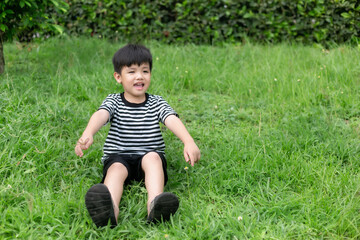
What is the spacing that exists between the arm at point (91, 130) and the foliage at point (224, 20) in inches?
148

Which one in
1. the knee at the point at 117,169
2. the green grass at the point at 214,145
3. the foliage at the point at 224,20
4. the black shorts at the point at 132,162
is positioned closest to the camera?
the green grass at the point at 214,145

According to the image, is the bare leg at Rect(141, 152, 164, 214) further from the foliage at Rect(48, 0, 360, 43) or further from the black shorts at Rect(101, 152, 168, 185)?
the foliage at Rect(48, 0, 360, 43)

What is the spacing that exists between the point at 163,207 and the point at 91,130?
26.9 inches

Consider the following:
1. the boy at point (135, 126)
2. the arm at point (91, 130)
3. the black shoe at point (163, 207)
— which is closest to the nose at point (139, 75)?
the boy at point (135, 126)

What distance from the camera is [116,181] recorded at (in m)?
2.39

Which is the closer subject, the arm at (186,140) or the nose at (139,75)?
the arm at (186,140)

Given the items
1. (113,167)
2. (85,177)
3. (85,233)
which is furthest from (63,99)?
(85,233)

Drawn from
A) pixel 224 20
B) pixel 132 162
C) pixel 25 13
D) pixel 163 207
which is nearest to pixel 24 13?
pixel 25 13

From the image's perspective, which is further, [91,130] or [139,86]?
[139,86]

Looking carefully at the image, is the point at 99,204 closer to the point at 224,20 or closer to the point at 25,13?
the point at 25,13

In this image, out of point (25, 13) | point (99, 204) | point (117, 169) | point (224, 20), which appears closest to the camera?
point (99, 204)

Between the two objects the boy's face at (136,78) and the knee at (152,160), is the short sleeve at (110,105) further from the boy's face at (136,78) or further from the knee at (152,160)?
the knee at (152,160)

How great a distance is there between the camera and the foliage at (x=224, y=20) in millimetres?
5863

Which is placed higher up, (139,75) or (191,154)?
(139,75)
